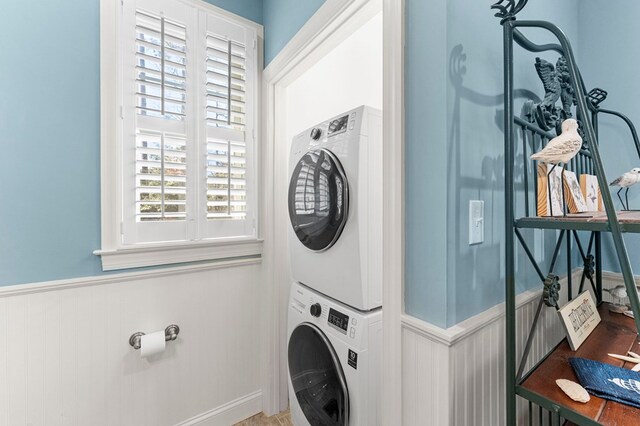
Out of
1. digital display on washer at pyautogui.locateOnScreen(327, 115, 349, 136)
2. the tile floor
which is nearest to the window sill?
digital display on washer at pyautogui.locateOnScreen(327, 115, 349, 136)

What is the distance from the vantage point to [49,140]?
3.88 feet

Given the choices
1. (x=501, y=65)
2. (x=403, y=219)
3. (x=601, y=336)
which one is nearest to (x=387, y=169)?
(x=403, y=219)

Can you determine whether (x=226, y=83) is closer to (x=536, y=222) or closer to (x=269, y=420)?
(x=536, y=222)

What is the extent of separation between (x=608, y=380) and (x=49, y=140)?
209 centimetres

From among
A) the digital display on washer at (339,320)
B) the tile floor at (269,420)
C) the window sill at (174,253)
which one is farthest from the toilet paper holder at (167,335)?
the digital display on washer at (339,320)

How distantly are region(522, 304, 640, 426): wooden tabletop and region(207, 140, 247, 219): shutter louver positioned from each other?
1499 mm

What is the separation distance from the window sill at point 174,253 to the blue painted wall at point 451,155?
1.13 metres

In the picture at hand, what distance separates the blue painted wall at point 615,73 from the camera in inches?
55.1

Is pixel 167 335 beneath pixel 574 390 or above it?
beneath

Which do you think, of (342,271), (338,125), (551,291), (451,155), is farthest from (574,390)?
(338,125)

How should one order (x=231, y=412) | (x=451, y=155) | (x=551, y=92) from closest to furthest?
(x=451, y=155) < (x=551, y=92) < (x=231, y=412)

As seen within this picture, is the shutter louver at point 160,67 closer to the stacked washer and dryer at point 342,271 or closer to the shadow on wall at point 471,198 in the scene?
the stacked washer and dryer at point 342,271

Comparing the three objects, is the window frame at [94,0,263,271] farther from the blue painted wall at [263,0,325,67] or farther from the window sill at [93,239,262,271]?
the blue painted wall at [263,0,325,67]

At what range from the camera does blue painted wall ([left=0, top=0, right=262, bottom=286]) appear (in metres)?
1.11
